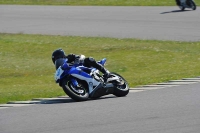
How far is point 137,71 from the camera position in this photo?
59.7 feet

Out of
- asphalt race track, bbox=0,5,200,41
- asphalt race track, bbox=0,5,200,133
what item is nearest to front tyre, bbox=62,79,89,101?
asphalt race track, bbox=0,5,200,133

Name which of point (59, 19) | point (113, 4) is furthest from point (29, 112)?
point (113, 4)

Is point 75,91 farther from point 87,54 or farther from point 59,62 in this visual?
point 87,54

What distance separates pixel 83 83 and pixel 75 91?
297mm

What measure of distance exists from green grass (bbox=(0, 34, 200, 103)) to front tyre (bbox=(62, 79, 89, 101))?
1.25 meters

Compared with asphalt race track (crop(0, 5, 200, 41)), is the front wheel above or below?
above

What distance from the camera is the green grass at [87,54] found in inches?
615

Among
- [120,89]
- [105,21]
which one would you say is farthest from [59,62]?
[105,21]

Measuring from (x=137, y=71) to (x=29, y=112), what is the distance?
750 cm

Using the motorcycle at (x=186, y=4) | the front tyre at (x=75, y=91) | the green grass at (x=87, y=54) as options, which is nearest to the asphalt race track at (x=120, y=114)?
the front tyre at (x=75, y=91)

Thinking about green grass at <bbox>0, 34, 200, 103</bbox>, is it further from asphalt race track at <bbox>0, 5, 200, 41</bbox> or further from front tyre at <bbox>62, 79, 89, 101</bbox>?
asphalt race track at <bbox>0, 5, 200, 41</bbox>

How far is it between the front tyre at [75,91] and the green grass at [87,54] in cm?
125

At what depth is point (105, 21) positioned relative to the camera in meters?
30.1

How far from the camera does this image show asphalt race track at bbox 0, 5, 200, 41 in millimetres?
26312
